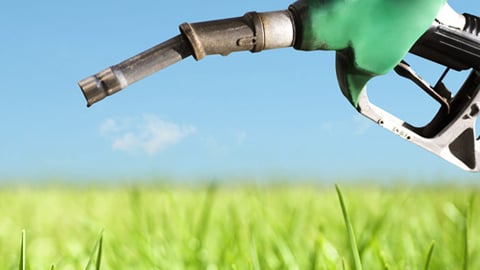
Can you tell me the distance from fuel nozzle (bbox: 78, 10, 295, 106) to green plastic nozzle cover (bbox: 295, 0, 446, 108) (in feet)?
0.23

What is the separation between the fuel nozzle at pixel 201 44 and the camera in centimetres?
142

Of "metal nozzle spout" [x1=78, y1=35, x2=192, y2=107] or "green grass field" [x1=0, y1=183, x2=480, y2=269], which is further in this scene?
"green grass field" [x1=0, y1=183, x2=480, y2=269]

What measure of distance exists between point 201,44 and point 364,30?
1.55 feet

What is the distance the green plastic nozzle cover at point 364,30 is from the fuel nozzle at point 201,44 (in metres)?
0.07

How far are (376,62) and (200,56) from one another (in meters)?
0.54

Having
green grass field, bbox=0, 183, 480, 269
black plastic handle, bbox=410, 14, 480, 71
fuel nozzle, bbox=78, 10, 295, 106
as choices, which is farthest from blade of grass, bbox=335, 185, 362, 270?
black plastic handle, bbox=410, 14, 480, 71

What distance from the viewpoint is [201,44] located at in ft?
4.87

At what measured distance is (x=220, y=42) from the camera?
4.96ft

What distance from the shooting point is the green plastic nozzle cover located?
164 centimetres

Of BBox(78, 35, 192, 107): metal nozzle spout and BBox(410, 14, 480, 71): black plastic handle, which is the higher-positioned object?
BBox(78, 35, 192, 107): metal nozzle spout

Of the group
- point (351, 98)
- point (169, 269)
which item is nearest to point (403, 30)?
point (351, 98)

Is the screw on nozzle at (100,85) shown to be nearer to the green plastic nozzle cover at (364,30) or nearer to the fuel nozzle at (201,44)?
the fuel nozzle at (201,44)

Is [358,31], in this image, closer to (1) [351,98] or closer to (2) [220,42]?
(1) [351,98]

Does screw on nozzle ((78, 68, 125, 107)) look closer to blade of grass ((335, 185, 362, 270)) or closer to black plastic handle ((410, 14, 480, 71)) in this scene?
blade of grass ((335, 185, 362, 270))
